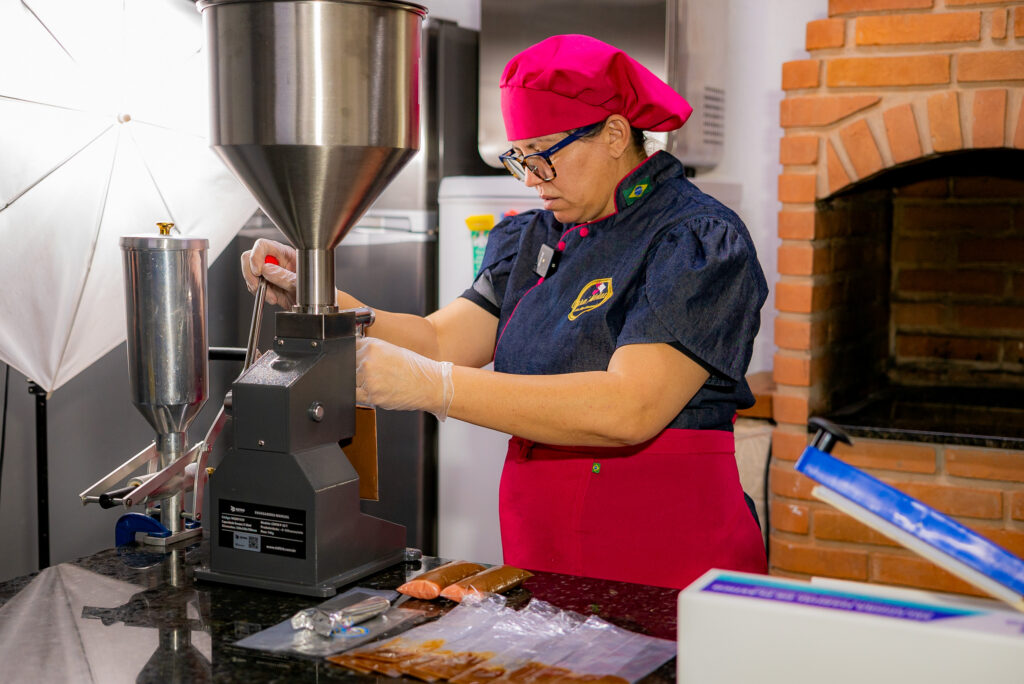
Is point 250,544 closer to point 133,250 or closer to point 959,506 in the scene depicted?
point 133,250

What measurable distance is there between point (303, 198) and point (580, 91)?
523mm

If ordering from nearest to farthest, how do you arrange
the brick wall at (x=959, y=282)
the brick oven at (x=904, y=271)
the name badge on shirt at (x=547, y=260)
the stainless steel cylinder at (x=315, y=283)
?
the stainless steel cylinder at (x=315, y=283)
the name badge on shirt at (x=547, y=260)
the brick oven at (x=904, y=271)
the brick wall at (x=959, y=282)

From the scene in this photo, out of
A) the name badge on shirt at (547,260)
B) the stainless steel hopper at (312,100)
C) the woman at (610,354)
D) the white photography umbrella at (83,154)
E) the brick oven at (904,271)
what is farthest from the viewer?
the brick oven at (904,271)

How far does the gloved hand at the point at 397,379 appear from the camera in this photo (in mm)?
Result: 1425

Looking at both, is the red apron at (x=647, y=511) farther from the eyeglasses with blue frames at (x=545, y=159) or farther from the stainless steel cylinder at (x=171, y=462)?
the stainless steel cylinder at (x=171, y=462)

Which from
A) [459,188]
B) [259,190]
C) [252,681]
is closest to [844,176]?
[459,188]

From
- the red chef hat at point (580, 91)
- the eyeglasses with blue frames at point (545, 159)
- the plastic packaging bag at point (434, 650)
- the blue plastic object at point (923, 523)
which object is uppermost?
the red chef hat at point (580, 91)

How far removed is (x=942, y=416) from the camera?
2615 millimetres

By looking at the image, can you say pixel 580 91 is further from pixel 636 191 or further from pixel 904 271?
pixel 904 271

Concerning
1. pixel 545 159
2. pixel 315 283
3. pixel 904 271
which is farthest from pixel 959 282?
pixel 315 283

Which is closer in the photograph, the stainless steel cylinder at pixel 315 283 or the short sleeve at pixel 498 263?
the stainless steel cylinder at pixel 315 283

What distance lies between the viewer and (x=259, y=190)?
131 centimetres

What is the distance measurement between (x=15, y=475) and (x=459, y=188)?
1295 mm

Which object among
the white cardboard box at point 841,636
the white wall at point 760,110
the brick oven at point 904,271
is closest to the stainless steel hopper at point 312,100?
the white cardboard box at point 841,636
